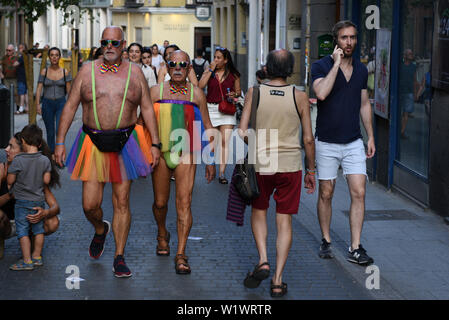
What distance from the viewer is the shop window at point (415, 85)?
33.8 ft

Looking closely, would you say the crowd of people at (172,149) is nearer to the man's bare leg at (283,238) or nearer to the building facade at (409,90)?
the man's bare leg at (283,238)

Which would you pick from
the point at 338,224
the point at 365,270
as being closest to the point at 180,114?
the point at 365,270

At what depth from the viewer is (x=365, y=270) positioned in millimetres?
7387

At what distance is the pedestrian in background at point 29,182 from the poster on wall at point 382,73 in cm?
556

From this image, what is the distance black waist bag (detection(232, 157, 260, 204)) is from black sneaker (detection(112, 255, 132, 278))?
1.14 m

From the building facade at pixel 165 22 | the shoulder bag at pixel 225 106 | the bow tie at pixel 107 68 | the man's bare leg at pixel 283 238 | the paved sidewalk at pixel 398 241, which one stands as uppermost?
the building facade at pixel 165 22

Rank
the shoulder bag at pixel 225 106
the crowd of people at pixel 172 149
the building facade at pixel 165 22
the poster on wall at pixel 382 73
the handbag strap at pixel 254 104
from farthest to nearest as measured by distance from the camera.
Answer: the building facade at pixel 165 22, the shoulder bag at pixel 225 106, the poster on wall at pixel 382 73, the crowd of people at pixel 172 149, the handbag strap at pixel 254 104

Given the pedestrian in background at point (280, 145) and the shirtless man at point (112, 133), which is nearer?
the pedestrian in background at point (280, 145)

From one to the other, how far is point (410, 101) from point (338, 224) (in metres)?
2.48

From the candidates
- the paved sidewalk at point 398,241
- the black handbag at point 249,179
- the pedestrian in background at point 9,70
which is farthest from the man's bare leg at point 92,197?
the pedestrian in background at point 9,70

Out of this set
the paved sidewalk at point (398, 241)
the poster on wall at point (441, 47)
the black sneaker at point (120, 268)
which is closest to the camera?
the paved sidewalk at point (398, 241)

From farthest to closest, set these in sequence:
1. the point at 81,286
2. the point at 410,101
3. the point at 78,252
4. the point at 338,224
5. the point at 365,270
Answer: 1. the point at 410,101
2. the point at 338,224
3. the point at 78,252
4. the point at 365,270
5. the point at 81,286

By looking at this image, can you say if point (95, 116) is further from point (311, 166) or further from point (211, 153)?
point (311, 166)

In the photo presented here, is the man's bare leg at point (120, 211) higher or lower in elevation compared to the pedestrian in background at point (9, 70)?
lower
